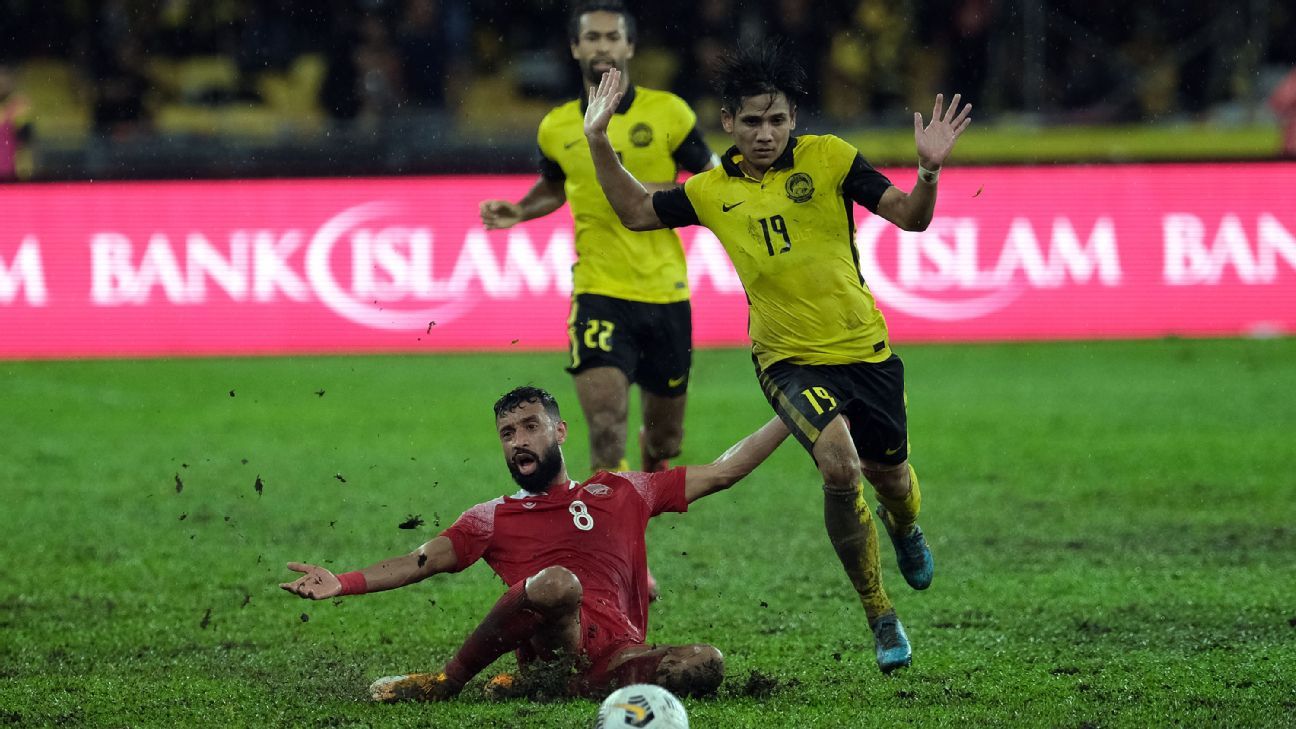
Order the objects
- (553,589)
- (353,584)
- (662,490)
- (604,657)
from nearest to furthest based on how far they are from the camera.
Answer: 1. (553,589)
2. (353,584)
3. (604,657)
4. (662,490)

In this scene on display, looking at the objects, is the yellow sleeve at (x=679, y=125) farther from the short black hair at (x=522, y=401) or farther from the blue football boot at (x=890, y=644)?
the blue football boot at (x=890, y=644)

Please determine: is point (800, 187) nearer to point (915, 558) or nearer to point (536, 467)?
point (536, 467)

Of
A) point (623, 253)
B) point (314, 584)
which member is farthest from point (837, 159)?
point (314, 584)

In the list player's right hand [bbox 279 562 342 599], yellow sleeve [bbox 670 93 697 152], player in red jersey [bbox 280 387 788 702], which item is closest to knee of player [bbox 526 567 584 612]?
player in red jersey [bbox 280 387 788 702]

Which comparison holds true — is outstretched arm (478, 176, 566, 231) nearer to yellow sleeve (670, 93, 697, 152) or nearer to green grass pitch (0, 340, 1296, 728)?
yellow sleeve (670, 93, 697, 152)

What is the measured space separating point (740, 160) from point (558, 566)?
1700mm

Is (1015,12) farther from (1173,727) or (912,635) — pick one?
(1173,727)

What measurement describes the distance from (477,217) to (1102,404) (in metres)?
5.55

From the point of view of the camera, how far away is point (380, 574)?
572 cm

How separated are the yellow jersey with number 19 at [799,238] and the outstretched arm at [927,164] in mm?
277

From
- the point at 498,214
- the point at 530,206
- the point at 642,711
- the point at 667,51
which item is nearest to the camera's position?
the point at 642,711

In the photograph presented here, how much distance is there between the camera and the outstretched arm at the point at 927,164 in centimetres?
592

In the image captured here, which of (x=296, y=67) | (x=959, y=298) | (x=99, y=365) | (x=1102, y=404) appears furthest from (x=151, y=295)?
(x=1102, y=404)

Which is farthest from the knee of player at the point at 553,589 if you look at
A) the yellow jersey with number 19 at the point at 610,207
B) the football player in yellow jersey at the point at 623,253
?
the yellow jersey with number 19 at the point at 610,207
